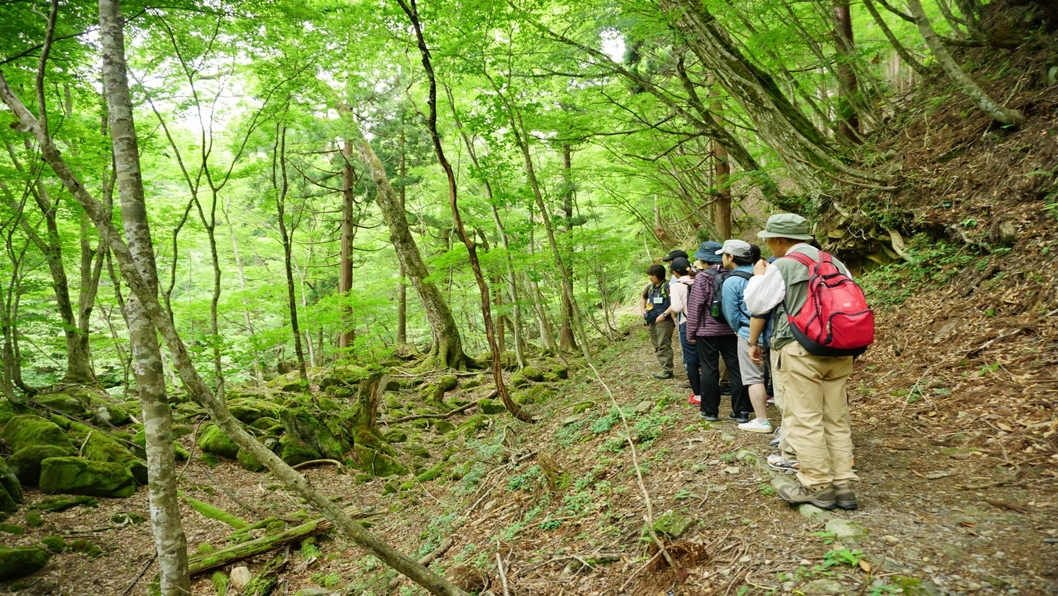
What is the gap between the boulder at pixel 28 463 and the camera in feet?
22.2

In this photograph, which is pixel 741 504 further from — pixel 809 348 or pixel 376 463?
pixel 376 463

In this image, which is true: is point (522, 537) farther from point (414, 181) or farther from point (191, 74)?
point (414, 181)

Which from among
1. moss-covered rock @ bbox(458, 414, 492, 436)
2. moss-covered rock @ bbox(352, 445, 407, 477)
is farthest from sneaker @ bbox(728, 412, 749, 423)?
moss-covered rock @ bbox(352, 445, 407, 477)

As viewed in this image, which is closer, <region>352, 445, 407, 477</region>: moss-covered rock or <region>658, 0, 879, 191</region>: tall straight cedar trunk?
<region>658, 0, 879, 191</region>: tall straight cedar trunk

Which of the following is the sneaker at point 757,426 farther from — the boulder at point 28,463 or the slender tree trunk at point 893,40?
the boulder at point 28,463

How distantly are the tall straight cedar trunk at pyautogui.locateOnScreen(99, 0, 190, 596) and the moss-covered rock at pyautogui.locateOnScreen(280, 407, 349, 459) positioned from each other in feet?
16.3

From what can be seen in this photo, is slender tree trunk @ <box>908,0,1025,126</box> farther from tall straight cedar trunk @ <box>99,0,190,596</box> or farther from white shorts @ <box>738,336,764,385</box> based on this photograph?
tall straight cedar trunk @ <box>99,0,190,596</box>

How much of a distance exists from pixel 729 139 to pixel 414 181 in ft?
30.4

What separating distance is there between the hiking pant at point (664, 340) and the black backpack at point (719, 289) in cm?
269

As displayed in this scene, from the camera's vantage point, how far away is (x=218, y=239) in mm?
21422

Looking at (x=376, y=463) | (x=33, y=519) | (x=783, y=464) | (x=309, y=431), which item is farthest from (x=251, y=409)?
(x=783, y=464)

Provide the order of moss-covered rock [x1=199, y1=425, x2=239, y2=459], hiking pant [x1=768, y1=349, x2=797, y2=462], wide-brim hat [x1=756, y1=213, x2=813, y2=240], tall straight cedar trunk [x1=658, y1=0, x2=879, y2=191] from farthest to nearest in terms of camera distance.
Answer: moss-covered rock [x1=199, y1=425, x2=239, y2=459]
tall straight cedar trunk [x1=658, y1=0, x2=879, y2=191]
hiking pant [x1=768, y1=349, x2=797, y2=462]
wide-brim hat [x1=756, y1=213, x2=813, y2=240]

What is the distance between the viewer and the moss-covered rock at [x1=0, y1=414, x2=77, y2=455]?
7301mm

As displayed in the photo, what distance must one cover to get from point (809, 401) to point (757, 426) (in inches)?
63.2
